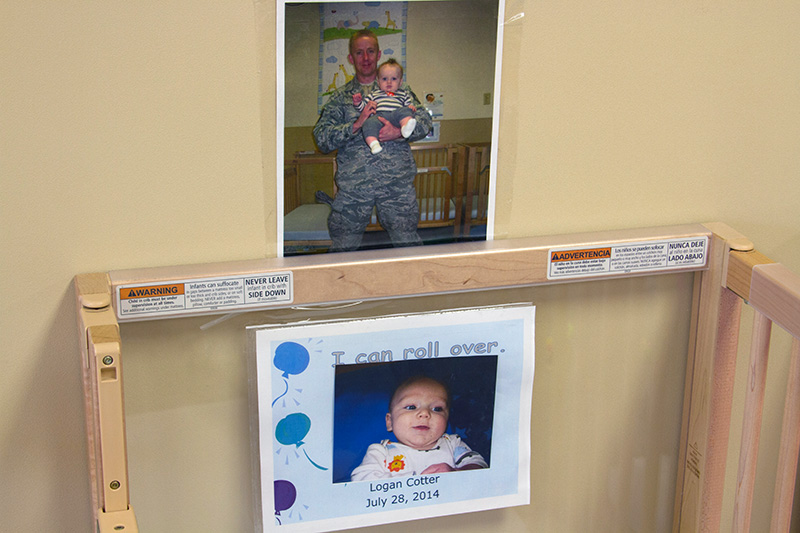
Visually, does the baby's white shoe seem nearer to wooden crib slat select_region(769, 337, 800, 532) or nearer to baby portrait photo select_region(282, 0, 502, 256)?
baby portrait photo select_region(282, 0, 502, 256)

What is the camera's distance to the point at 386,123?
33.6 inches

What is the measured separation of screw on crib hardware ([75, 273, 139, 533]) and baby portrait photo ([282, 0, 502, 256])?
0.22 metres

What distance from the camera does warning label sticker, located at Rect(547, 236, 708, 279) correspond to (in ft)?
2.99

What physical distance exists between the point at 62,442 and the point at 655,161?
75 centimetres

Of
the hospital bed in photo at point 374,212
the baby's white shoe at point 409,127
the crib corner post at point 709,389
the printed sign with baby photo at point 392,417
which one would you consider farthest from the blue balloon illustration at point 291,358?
the crib corner post at point 709,389

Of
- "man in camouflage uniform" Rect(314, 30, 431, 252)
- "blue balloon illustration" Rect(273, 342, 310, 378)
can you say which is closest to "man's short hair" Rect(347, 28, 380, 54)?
"man in camouflage uniform" Rect(314, 30, 431, 252)

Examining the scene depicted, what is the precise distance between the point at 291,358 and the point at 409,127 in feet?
0.95

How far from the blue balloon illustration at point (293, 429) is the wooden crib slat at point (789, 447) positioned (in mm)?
538

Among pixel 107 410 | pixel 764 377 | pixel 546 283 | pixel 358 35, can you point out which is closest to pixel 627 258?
pixel 546 283

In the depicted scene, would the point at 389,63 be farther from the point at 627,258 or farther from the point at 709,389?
the point at 709,389

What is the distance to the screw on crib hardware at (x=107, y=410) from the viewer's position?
2.22ft

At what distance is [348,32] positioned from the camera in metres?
0.81

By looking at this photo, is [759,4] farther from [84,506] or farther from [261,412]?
[84,506]

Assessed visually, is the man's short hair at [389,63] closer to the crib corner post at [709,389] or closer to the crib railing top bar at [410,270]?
the crib railing top bar at [410,270]
